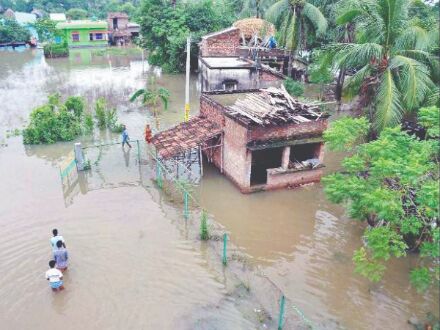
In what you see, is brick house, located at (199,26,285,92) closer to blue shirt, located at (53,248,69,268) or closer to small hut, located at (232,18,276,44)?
small hut, located at (232,18,276,44)

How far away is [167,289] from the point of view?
10000mm

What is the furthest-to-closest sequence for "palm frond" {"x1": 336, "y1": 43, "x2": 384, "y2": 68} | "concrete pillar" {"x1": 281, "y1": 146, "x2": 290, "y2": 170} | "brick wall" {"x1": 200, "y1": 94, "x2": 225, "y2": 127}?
"brick wall" {"x1": 200, "y1": 94, "x2": 225, "y2": 127} < "concrete pillar" {"x1": 281, "y1": 146, "x2": 290, "y2": 170} < "palm frond" {"x1": 336, "y1": 43, "x2": 384, "y2": 68}

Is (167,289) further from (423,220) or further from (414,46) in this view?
(414,46)

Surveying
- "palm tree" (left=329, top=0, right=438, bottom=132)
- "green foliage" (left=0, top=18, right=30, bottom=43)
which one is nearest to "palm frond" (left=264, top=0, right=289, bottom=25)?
"palm tree" (left=329, top=0, right=438, bottom=132)

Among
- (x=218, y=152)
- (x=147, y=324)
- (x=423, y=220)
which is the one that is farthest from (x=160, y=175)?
(x=423, y=220)

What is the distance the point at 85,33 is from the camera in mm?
51281

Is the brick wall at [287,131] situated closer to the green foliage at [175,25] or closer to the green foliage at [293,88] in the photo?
the green foliage at [293,88]

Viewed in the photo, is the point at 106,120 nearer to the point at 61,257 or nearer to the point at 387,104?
the point at 61,257

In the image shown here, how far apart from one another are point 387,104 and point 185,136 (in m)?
7.58

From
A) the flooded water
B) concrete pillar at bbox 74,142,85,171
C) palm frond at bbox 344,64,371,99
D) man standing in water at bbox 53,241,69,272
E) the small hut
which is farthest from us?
the small hut

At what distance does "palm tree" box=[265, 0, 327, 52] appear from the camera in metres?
22.3

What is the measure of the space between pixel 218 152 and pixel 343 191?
739cm

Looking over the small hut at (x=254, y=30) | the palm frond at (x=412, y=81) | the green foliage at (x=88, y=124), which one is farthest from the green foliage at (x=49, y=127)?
the small hut at (x=254, y=30)

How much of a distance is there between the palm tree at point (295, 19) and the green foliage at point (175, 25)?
1188 centimetres
